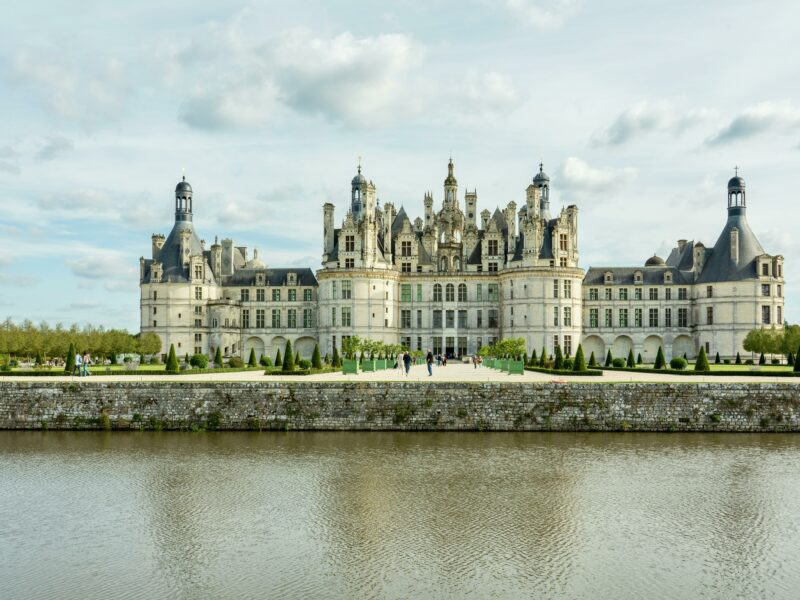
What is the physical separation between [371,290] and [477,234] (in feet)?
43.7

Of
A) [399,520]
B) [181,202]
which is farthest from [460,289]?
[399,520]

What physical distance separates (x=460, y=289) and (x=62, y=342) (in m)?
36.1

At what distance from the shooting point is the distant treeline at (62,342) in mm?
57250

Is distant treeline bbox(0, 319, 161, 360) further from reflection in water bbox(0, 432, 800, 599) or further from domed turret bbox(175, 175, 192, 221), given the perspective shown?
reflection in water bbox(0, 432, 800, 599)

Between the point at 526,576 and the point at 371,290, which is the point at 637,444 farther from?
the point at 371,290

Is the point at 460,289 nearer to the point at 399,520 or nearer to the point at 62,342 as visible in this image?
the point at 62,342

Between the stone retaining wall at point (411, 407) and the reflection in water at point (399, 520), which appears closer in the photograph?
the reflection in water at point (399, 520)

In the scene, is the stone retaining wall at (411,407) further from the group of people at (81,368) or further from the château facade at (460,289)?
the château facade at (460,289)

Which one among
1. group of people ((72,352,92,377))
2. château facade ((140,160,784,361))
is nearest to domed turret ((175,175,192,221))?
château facade ((140,160,784,361))

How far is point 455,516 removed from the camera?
18453 mm

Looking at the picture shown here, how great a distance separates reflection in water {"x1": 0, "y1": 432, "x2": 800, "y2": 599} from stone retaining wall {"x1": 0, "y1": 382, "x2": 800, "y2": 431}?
138 inches

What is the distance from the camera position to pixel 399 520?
59.5 ft

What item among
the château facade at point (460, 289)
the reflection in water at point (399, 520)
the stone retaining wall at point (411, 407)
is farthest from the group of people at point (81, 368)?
the château facade at point (460, 289)

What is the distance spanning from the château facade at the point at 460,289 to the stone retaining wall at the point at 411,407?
35781mm
